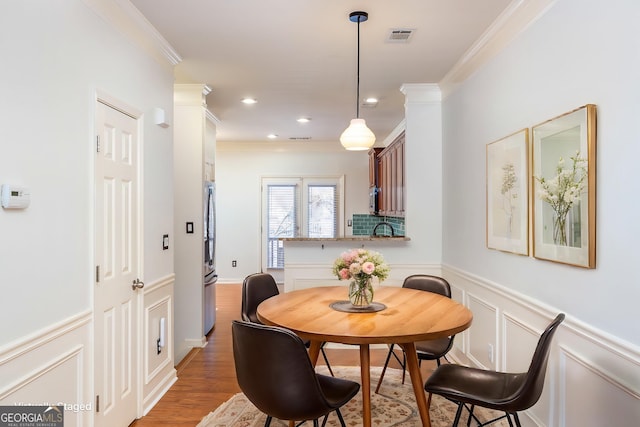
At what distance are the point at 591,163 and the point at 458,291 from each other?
2.13 metres

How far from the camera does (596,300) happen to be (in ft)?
6.09

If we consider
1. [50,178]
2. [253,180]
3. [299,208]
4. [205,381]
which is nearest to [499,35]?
[50,178]

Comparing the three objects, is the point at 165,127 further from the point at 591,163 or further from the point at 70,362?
the point at 591,163

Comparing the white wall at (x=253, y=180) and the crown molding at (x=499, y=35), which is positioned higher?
the crown molding at (x=499, y=35)

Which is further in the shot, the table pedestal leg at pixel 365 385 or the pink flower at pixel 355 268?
the pink flower at pixel 355 268

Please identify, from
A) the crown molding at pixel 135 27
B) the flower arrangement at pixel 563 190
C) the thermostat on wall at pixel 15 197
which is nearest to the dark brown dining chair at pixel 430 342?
the flower arrangement at pixel 563 190

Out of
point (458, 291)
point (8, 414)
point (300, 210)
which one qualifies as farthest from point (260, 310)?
point (300, 210)

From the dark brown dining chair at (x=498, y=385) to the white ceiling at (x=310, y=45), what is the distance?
2017mm

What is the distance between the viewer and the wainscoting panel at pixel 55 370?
1638 millimetres

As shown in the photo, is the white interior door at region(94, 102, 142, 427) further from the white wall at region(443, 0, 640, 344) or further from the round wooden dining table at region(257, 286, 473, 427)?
the white wall at region(443, 0, 640, 344)

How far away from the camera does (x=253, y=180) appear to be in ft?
26.3

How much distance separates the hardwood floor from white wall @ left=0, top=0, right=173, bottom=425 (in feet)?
2.59

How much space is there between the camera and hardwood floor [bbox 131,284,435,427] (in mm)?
2828

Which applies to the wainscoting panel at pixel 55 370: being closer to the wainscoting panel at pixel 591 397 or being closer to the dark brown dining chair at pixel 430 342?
the dark brown dining chair at pixel 430 342
